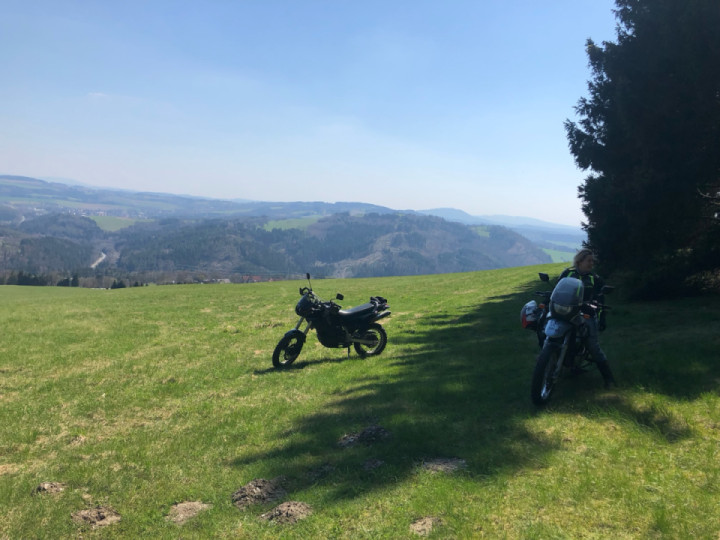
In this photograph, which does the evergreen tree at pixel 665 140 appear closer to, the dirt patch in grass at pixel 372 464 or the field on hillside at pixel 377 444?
the field on hillside at pixel 377 444

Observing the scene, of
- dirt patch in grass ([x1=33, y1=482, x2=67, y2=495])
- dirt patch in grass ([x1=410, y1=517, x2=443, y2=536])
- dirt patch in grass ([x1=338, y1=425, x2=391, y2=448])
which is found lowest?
dirt patch in grass ([x1=33, y1=482, x2=67, y2=495])

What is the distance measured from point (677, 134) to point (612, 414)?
12186 millimetres

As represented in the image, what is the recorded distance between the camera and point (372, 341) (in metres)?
12.6

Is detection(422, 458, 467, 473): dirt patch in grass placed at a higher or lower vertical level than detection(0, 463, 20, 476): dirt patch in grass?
higher

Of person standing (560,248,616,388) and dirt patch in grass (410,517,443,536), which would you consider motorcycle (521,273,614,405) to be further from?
dirt patch in grass (410,517,443,536)

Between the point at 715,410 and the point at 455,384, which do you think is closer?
the point at 715,410

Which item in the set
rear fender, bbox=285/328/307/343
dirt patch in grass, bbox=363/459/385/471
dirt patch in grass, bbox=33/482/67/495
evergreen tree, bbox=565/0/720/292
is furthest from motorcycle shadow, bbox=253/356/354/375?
evergreen tree, bbox=565/0/720/292

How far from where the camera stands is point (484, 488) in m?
4.84

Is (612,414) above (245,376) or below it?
above

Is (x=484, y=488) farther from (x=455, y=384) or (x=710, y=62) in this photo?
(x=710, y=62)

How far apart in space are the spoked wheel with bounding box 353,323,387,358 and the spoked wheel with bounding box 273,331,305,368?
66.2 inches

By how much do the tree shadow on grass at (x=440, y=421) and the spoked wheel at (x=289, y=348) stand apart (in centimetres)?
253

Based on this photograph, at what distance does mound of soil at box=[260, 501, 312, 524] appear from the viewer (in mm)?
4688

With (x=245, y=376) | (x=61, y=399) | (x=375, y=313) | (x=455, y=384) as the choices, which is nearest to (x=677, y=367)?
(x=455, y=384)
